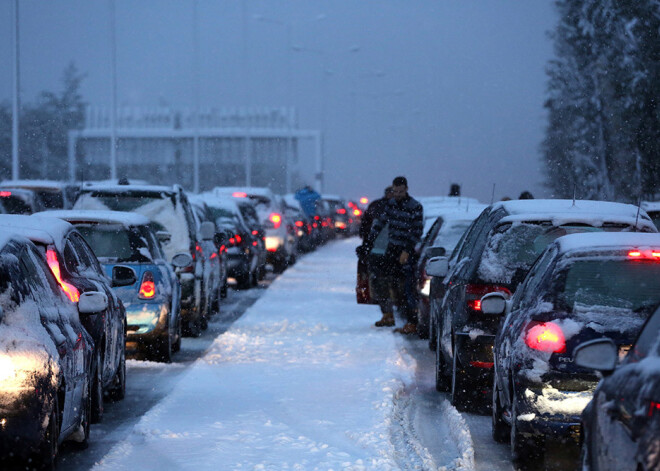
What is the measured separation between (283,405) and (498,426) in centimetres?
188

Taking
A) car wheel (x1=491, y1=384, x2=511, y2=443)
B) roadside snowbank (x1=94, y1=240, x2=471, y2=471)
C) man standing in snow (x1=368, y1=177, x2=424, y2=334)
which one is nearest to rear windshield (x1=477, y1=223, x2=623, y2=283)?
roadside snowbank (x1=94, y1=240, x2=471, y2=471)

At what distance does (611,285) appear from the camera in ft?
24.6

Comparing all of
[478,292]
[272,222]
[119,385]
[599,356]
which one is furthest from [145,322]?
[272,222]

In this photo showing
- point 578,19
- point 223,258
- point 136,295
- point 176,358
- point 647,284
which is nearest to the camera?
point 647,284

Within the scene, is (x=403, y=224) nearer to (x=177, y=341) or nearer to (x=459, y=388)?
(x=177, y=341)

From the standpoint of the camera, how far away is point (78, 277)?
9289mm

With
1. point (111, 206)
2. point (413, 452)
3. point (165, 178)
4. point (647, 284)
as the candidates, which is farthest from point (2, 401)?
point (165, 178)

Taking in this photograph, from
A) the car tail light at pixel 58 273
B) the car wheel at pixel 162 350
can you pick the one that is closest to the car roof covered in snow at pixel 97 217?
the car wheel at pixel 162 350

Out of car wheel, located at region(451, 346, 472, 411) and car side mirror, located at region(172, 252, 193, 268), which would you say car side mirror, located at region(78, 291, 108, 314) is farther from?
car side mirror, located at region(172, 252, 193, 268)

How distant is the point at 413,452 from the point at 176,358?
565 cm

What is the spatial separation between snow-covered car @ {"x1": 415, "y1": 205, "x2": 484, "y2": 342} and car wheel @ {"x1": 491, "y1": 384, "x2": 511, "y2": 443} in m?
5.72

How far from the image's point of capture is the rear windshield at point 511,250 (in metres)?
9.76

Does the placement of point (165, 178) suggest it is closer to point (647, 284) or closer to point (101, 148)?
point (101, 148)

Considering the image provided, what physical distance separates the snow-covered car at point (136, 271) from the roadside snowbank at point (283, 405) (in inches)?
20.5
